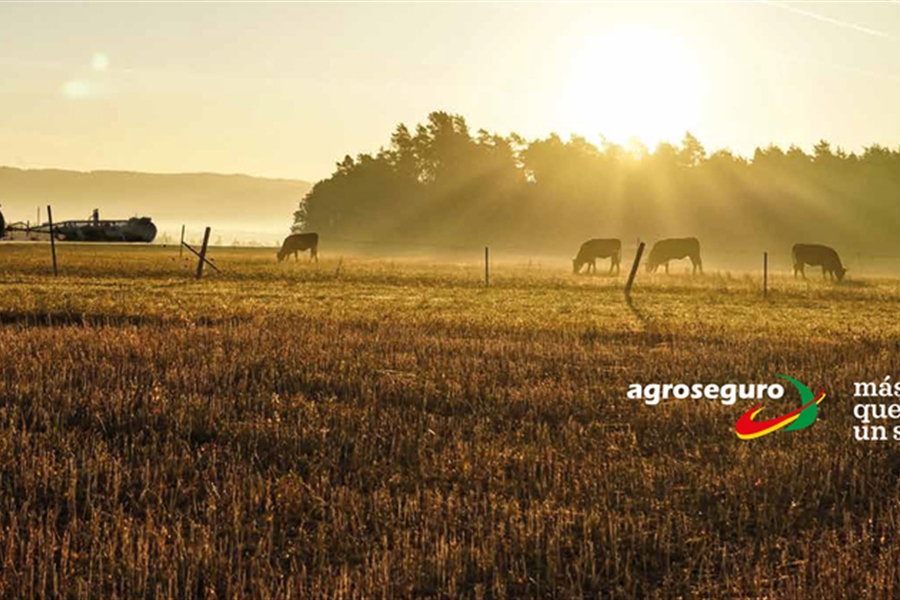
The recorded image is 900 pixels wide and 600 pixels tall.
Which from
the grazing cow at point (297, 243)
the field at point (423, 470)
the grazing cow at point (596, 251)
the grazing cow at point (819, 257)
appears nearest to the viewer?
the field at point (423, 470)

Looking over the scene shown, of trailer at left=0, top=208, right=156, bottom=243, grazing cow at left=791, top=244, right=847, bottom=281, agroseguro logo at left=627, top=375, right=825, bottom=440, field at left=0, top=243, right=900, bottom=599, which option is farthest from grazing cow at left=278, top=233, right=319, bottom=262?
agroseguro logo at left=627, top=375, right=825, bottom=440

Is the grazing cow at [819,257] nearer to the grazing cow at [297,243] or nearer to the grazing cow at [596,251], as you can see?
the grazing cow at [596,251]

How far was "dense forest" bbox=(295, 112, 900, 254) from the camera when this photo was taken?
320 feet

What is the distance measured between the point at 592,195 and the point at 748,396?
97.7m

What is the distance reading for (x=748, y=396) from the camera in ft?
42.9

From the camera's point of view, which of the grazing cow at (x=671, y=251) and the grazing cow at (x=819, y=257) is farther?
the grazing cow at (x=671, y=251)

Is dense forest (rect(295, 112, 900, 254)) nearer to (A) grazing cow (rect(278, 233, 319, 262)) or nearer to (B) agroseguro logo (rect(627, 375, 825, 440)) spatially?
(A) grazing cow (rect(278, 233, 319, 262))

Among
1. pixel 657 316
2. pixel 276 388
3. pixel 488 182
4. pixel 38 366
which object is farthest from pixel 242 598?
pixel 488 182

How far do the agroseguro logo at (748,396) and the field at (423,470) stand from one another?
0.73ft

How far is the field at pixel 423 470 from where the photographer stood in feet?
22.0

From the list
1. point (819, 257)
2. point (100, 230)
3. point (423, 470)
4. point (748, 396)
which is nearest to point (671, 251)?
point (819, 257)

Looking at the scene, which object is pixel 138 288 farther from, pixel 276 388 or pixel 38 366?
pixel 276 388

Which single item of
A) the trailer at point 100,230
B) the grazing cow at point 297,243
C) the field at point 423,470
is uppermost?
the trailer at point 100,230

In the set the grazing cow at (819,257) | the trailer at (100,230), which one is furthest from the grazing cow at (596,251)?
the trailer at (100,230)
